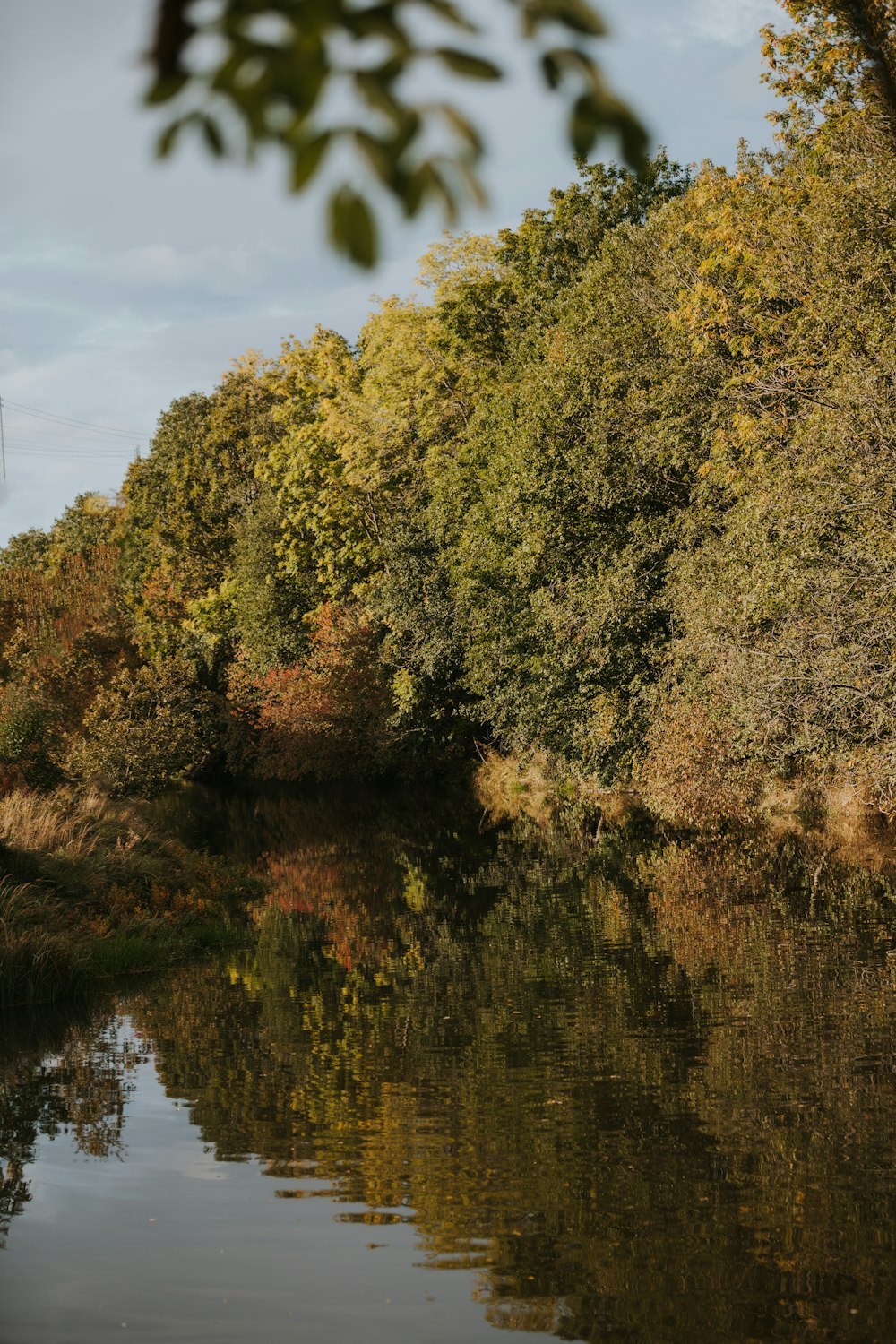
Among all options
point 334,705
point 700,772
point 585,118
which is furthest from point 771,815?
point 585,118

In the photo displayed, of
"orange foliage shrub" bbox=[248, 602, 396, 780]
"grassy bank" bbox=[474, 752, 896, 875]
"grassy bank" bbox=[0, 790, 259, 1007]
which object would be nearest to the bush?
"orange foliage shrub" bbox=[248, 602, 396, 780]

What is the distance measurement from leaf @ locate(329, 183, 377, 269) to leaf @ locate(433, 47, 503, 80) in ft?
1.03

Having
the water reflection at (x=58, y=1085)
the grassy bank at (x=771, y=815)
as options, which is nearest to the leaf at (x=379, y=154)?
the water reflection at (x=58, y=1085)

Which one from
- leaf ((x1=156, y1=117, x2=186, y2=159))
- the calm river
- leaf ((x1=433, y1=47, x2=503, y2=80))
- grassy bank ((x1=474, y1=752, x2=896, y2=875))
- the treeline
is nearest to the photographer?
leaf ((x1=433, y1=47, x2=503, y2=80))

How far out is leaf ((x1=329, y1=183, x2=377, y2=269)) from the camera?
2.68 meters

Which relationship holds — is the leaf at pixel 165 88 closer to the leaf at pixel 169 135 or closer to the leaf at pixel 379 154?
the leaf at pixel 169 135

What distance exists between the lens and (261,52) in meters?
2.65

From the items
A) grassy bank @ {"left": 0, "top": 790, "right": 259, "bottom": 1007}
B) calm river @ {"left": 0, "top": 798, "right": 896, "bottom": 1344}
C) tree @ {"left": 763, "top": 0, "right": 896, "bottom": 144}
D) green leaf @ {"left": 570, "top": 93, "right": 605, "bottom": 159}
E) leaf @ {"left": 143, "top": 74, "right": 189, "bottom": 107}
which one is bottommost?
calm river @ {"left": 0, "top": 798, "right": 896, "bottom": 1344}

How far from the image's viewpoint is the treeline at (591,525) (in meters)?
19.1

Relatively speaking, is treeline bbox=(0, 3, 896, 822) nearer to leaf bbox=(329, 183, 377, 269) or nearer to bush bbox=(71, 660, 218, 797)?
bush bbox=(71, 660, 218, 797)

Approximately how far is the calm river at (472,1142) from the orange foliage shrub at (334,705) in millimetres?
22831

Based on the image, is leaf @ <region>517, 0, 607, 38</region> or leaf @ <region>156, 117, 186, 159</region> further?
leaf @ <region>156, 117, 186, 159</region>

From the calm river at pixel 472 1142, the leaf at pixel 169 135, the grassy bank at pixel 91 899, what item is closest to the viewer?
the leaf at pixel 169 135

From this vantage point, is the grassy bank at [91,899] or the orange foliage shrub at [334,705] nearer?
the grassy bank at [91,899]
